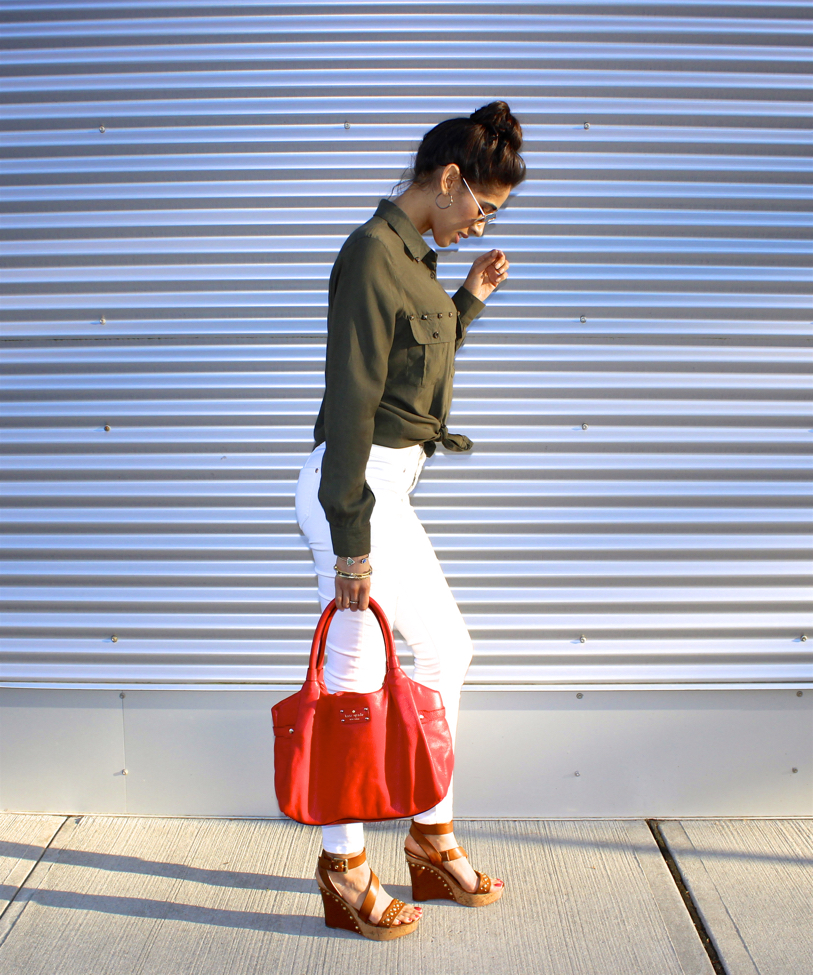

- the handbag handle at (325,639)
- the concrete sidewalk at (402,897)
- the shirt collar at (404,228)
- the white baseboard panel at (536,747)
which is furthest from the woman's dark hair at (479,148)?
the concrete sidewalk at (402,897)

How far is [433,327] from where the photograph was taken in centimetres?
189

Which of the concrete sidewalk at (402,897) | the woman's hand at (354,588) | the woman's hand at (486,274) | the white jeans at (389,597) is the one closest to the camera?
the woman's hand at (354,588)

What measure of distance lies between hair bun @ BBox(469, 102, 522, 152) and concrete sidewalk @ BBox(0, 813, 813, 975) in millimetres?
2132

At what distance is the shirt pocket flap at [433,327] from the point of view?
1.85 meters

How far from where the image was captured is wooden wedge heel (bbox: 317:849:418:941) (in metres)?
2.14

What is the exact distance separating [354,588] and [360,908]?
96 cm

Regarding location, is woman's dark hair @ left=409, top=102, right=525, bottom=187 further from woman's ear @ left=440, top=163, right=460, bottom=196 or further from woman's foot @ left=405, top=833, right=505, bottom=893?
woman's foot @ left=405, top=833, right=505, bottom=893

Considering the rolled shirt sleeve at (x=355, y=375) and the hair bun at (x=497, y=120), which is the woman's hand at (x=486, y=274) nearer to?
the hair bun at (x=497, y=120)

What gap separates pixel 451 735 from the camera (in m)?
2.06

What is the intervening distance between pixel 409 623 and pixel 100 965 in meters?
1.22

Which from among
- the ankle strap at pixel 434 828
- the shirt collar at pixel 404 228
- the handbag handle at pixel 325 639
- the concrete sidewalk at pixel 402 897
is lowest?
the concrete sidewalk at pixel 402 897

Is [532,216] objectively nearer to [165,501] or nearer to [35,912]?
[165,501]

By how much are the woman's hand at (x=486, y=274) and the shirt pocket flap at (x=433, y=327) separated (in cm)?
41

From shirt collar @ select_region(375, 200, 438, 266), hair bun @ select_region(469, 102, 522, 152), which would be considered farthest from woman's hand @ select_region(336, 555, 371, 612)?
hair bun @ select_region(469, 102, 522, 152)
